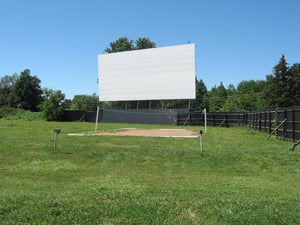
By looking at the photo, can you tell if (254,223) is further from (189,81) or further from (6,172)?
(189,81)

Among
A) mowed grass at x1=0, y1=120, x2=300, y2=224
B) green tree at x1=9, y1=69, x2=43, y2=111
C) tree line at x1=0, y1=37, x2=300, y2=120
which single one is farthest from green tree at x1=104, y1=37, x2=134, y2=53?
mowed grass at x1=0, y1=120, x2=300, y2=224

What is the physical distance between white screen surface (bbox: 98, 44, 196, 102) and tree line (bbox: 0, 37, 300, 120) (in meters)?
2.66

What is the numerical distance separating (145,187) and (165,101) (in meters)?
48.3

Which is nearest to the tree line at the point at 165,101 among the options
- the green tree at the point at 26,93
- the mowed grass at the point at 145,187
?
the green tree at the point at 26,93

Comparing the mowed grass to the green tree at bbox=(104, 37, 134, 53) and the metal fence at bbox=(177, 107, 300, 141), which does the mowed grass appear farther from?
the green tree at bbox=(104, 37, 134, 53)

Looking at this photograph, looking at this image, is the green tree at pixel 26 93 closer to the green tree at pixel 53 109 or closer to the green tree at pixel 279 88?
the green tree at pixel 53 109

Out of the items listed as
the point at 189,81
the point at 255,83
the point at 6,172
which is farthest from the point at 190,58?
the point at 255,83

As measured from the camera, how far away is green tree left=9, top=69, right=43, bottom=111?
281 ft

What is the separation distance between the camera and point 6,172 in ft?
29.6

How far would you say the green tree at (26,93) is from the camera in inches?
3371

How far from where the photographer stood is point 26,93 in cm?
8619

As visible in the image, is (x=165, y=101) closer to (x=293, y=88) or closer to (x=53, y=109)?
(x=53, y=109)

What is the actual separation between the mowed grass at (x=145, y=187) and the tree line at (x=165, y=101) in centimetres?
3649

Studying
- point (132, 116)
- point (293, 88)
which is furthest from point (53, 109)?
point (293, 88)
